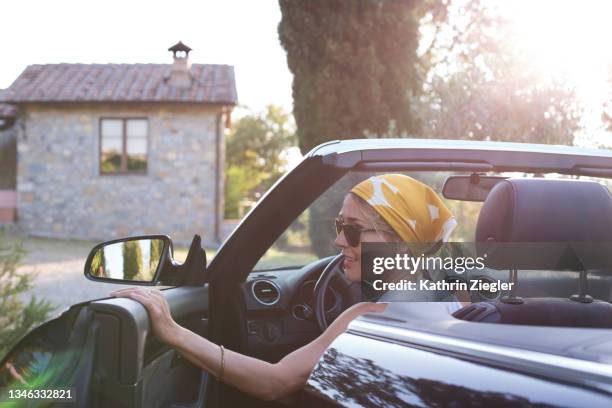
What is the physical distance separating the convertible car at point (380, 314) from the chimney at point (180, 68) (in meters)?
20.0

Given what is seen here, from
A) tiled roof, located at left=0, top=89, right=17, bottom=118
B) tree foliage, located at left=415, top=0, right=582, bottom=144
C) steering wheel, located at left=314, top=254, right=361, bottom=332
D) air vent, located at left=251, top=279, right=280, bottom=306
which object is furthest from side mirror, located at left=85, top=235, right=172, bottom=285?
tiled roof, located at left=0, top=89, right=17, bottom=118

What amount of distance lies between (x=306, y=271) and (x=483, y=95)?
31.8 feet

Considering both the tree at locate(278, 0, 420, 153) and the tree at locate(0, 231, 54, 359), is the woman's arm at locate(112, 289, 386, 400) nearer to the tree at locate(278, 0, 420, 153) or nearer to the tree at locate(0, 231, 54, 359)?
the tree at locate(0, 231, 54, 359)

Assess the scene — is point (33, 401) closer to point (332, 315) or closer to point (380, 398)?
point (380, 398)

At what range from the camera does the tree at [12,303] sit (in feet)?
17.0

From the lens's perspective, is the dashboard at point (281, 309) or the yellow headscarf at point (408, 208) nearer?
the yellow headscarf at point (408, 208)

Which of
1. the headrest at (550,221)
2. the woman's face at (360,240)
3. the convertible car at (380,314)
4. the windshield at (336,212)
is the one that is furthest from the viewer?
the windshield at (336,212)

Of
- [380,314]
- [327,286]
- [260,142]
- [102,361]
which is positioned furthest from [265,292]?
[260,142]

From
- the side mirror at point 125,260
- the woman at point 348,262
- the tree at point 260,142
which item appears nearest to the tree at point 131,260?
the side mirror at point 125,260

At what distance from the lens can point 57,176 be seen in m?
22.7

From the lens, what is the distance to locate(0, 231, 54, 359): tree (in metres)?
5.20

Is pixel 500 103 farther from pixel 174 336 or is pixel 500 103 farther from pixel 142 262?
pixel 174 336

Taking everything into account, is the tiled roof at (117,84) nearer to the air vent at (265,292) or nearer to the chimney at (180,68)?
the chimney at (180,68)

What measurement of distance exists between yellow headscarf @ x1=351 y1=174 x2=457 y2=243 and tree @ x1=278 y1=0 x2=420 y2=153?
A: 11763 mm
